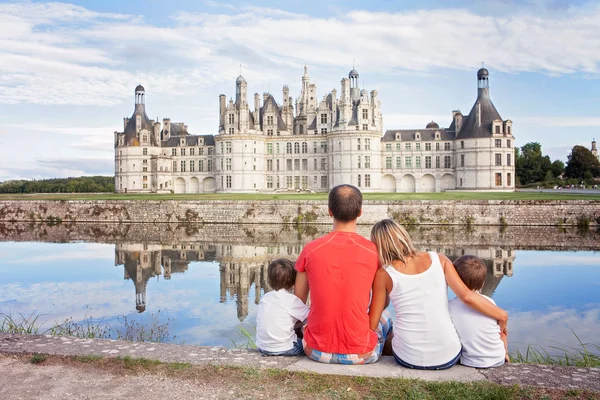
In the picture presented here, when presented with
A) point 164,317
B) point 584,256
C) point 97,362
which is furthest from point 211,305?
point 584,256

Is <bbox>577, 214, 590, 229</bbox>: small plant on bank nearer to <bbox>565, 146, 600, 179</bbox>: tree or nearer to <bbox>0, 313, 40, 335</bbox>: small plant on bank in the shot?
<bbox>0, 313, 40, 335</bbox>: small plant on bank

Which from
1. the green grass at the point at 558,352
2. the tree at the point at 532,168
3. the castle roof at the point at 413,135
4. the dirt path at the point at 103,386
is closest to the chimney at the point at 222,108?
the castle roof at the point at 413,135

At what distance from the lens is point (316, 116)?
64.7 m

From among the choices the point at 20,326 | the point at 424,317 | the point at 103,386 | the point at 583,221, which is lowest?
the point at 20,326

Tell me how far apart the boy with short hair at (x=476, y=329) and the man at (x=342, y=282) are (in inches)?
36.2

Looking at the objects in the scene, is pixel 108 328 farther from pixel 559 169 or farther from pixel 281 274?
pixel 559 169

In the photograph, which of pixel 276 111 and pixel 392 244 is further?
pixel 276 111

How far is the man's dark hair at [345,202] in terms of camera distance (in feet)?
17.8

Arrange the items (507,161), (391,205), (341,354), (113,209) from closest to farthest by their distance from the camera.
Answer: (341,354), (391,205), (113,209), (507,161)

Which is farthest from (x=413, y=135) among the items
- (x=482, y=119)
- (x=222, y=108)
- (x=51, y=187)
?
(x=51, y=187)

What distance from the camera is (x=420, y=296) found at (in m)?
5.43

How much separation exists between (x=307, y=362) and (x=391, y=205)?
3169 cm

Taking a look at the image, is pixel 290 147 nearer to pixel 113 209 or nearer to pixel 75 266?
pixel 113 209

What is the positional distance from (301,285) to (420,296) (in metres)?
1.27
